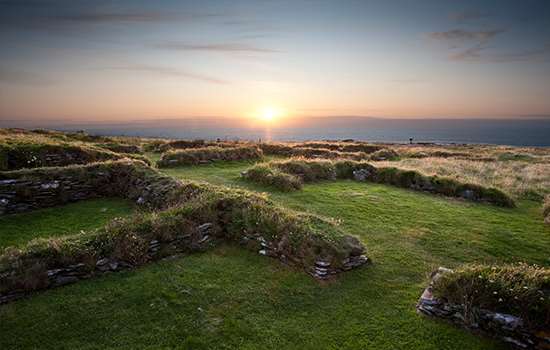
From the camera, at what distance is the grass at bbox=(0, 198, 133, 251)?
1088 cm

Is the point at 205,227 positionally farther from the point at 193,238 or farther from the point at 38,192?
the point at 38,192

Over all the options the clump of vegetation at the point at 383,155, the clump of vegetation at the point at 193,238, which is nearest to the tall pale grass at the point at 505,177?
the clump of vegetation at the point at 383,155

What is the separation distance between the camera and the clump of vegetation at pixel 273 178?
57.2 feet

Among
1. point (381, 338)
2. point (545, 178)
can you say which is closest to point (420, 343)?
point (381, 338)

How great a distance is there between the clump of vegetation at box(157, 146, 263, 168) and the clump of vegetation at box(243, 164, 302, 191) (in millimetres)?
5973

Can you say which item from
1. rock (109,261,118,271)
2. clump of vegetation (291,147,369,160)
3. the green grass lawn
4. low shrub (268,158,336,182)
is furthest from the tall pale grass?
rock (109,261,118,271)

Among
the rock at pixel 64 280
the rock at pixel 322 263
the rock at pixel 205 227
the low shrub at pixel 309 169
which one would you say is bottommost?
the rock at pixel 64 280

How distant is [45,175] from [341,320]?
13598 millimetres

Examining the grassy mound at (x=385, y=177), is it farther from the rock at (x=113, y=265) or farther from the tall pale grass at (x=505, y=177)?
the rock at (x=113, y=265)

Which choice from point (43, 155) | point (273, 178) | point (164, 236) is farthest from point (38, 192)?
point (273, 178)

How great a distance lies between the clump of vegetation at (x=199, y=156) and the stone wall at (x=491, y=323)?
A: 19.0 m

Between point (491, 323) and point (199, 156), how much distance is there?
67.9 feet

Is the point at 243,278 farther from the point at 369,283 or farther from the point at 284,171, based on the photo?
the point at 284,171

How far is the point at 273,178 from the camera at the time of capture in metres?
17.8
